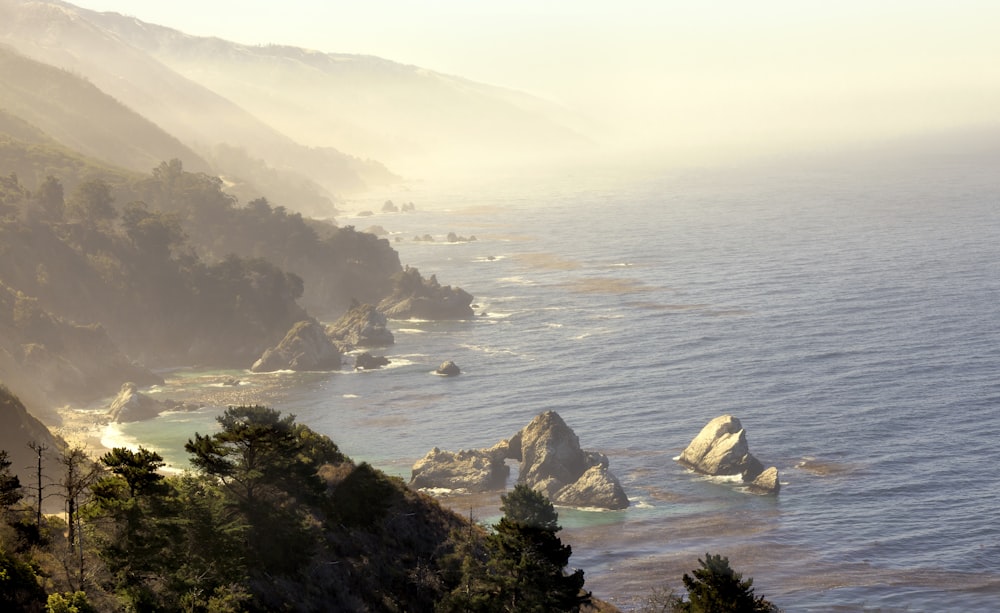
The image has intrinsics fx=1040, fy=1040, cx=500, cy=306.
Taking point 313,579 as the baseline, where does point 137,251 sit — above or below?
above

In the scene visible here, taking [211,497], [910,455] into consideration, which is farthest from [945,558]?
[211,497]

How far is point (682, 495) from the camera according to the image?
95.2 m

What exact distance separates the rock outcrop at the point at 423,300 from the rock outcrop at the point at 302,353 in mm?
30237

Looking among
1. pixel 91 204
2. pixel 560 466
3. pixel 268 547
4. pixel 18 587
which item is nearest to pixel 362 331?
pixel 91 204

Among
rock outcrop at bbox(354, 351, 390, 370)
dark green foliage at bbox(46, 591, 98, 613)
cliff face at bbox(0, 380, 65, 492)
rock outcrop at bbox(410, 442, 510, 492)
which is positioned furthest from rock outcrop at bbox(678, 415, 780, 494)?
dark green foliage at bbox(46, 591, 98, 613)

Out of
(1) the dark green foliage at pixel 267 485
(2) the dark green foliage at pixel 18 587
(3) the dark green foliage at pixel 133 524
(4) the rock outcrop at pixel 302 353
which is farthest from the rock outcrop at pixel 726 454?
(2) the dark green foliage at pixel 18 587

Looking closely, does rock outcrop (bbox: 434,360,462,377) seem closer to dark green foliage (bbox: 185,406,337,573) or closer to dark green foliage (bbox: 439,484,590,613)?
dark green foliage (bbox: 185,406,337,573)

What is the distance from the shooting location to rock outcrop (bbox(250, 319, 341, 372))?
142 meters

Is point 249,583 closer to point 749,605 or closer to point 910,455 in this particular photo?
point 749,605

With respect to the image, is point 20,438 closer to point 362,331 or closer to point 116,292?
point 116,292

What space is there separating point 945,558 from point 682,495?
22839mm

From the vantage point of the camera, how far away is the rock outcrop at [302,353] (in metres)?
142

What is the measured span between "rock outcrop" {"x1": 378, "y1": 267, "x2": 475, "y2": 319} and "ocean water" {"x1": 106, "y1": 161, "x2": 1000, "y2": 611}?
327 centimetres

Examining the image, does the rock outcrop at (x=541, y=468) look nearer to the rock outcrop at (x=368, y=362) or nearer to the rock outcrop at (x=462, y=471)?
the rock outcrop at (x=462, y=471)
